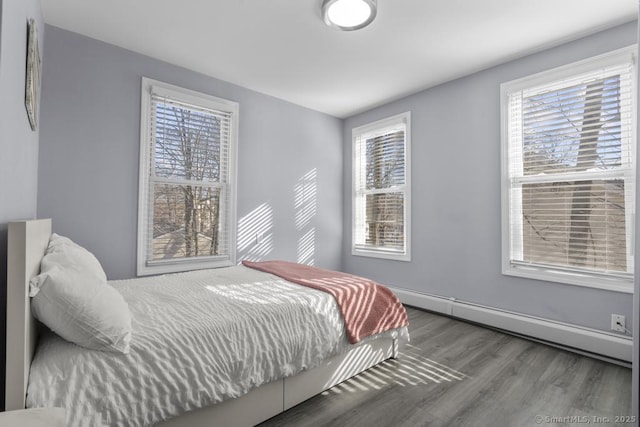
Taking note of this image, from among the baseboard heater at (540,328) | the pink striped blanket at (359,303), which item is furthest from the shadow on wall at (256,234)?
the baseboard heater at (540,328)

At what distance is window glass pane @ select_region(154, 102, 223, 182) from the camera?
3070 millimetres

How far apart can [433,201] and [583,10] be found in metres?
1.99

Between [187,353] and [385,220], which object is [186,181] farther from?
[385,220]

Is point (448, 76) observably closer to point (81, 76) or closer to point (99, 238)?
point (81, 76)

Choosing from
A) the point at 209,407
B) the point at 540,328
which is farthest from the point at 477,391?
the point at 209,407

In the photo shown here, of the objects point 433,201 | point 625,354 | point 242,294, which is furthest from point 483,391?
point 433,201

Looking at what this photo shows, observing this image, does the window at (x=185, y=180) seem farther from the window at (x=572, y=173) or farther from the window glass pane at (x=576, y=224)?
the window glass pane at (x=576, y=224)

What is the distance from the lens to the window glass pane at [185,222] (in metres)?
3.08

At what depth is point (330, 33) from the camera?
259cm

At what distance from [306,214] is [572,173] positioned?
9.39 ft

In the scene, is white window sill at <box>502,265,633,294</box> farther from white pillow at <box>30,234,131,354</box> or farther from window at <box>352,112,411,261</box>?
white pillow at <box>30,234,131,354</box>

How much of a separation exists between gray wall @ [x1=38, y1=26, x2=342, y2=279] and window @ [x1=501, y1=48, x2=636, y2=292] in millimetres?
2622

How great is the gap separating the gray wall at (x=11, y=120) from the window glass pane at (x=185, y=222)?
1437 millimetres

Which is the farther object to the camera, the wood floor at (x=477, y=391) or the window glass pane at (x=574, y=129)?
the window glass pane at (x=574, y=129)
